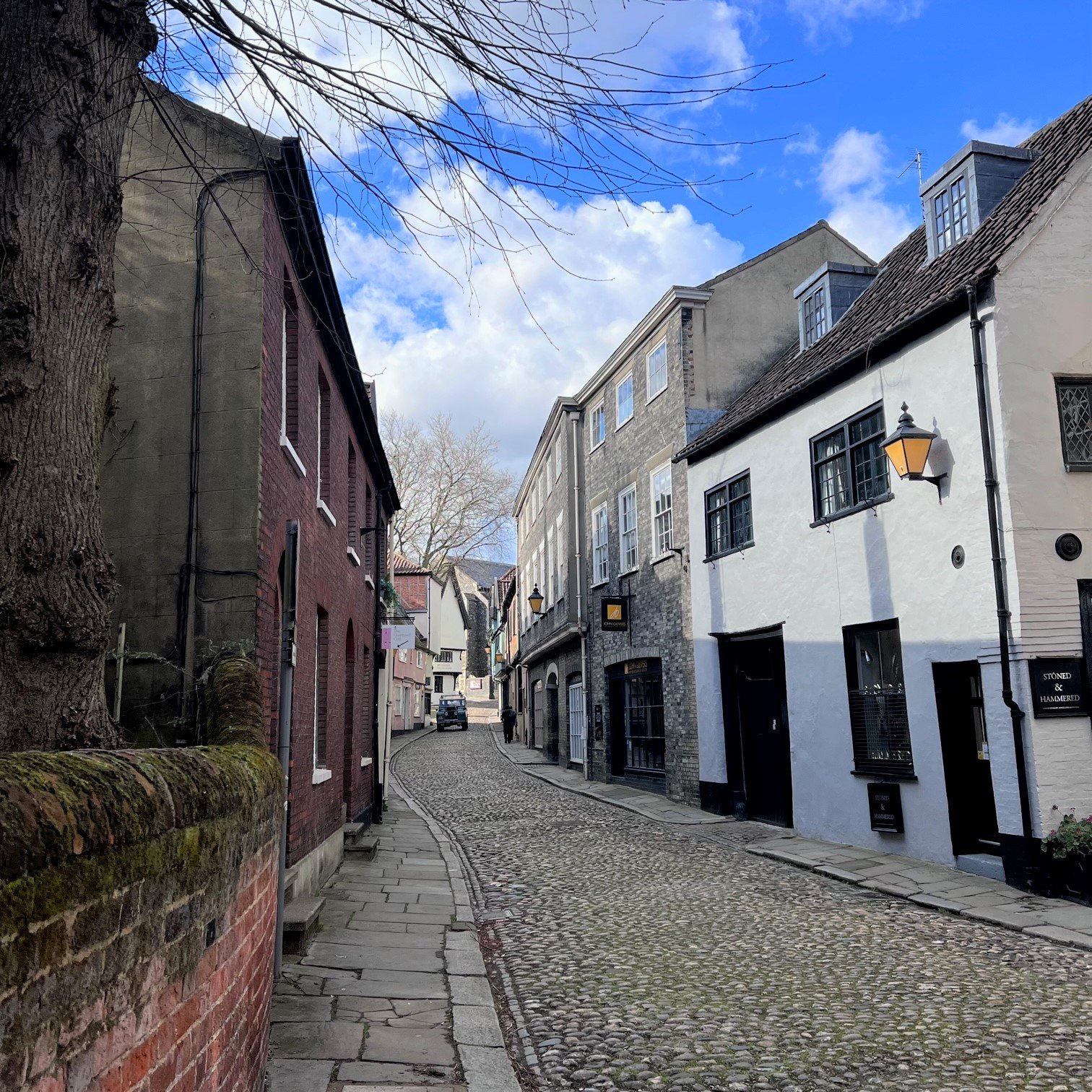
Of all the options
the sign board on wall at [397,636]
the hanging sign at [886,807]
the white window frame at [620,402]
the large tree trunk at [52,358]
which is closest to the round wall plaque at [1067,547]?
the hanging sign at [886,807]

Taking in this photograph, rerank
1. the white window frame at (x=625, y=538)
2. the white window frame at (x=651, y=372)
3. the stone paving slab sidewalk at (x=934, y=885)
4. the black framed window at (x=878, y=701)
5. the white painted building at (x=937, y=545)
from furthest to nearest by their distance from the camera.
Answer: the white window frame at (x=625, y=538)
the white window frame at (x=651, y=372)
the black framed window at (x=878, y=701)
the white painted building at (x=937, y=545)
the stone paving slab sidewalk at (x=934, y=885)

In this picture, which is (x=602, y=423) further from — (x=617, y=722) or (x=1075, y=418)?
(x=1075, y=418)

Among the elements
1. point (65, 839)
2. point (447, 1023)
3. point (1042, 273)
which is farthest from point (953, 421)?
point (65, 839)

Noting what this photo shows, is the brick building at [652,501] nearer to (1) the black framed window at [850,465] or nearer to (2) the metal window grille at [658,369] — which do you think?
(2) the metal window grille at [658,369]

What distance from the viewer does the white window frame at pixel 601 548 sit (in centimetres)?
2183

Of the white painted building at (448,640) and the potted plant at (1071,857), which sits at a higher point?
the white painted building at (448,640)

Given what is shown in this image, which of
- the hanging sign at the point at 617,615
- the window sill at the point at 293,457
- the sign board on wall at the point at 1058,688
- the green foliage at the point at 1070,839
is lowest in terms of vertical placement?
the green foliage at the point at 1070,839

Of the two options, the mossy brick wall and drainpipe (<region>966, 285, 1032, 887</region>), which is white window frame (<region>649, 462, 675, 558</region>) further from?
the mossy brick wall

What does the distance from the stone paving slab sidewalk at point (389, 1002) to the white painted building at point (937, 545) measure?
519 centimetres

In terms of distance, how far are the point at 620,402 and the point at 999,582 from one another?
12.8m

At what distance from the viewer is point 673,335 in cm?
1803

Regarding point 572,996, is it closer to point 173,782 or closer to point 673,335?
point 173,782

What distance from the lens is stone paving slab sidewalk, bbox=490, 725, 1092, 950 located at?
786 centimetres

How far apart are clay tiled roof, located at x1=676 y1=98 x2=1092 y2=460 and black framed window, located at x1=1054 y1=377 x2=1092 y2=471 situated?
1.33 meters
